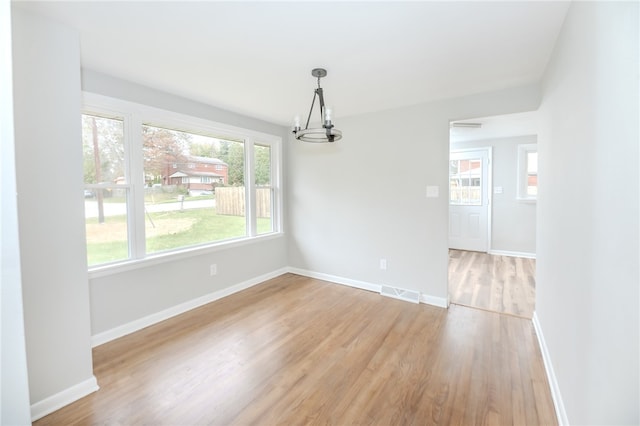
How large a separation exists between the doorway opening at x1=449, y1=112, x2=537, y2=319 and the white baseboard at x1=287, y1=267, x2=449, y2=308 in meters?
1.02

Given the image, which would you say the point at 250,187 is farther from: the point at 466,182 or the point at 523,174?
the point at 523,174

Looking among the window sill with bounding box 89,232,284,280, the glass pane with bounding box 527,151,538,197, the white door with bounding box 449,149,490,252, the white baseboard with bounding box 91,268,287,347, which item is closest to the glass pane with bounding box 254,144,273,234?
the window sill with bounding box 89,232,284,280

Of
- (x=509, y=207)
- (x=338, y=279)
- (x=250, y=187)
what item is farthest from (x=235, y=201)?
(x=509, y=207)

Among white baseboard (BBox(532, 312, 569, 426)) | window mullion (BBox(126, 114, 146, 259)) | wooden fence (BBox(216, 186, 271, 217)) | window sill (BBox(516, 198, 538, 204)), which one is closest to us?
white baseboard (BBox(532, 312, 569, 426))

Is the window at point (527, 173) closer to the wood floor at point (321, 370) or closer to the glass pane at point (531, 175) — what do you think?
the glass pane at point (531, 175)

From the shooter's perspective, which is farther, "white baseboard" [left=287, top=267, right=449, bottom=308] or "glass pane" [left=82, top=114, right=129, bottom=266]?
"white baseboard" [left=287, top=267, right=449, bottom=308]

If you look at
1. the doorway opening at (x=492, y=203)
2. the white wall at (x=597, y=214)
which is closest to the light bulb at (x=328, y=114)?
the white wall at (x=597, y=214)

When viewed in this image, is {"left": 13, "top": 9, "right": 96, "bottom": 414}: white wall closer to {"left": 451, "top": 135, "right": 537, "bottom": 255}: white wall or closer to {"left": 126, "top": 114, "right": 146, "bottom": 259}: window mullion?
{"left": 126, "top": 114, "right": 146, "bottom": 259}: window mullion

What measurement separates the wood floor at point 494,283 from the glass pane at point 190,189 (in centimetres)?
318

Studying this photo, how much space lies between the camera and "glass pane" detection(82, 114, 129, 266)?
98.7 inches

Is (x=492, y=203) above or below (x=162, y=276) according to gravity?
above

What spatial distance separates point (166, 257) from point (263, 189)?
69.3 inches

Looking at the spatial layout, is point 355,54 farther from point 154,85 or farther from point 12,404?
point 12,404

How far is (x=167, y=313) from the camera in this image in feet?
9.91
